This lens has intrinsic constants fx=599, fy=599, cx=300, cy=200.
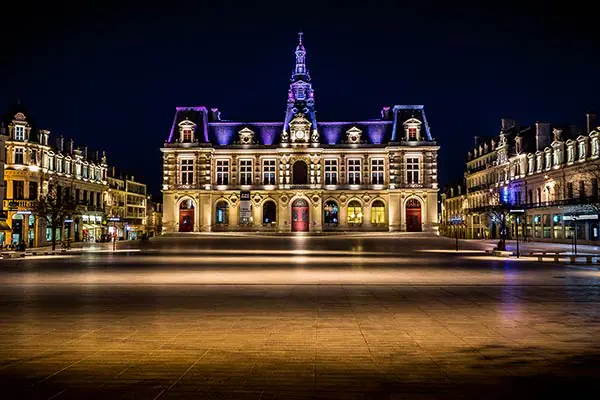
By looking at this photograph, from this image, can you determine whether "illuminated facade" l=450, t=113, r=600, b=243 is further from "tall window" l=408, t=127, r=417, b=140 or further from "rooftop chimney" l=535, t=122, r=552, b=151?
"tall window" l=408, t=127, r=417, b=140

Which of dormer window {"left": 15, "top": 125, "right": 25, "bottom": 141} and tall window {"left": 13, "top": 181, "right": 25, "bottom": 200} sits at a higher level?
dormer window {"left": 15, "top": 125, "right": 25, "bottom": 141}

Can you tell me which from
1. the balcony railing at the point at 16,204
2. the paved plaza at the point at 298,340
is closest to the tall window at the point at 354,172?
the balcony railing at the point at 16,204

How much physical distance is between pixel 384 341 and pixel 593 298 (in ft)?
29.2

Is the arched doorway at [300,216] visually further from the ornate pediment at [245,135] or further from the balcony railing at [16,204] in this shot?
the balcony railing at [16,204]

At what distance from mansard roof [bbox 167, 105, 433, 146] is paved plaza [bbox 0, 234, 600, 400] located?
2697 inches

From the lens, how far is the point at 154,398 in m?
7.23

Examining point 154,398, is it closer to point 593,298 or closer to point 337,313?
point 337,313

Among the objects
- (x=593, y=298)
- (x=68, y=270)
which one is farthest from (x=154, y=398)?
(x=68, y=270)

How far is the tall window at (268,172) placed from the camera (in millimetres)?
87188

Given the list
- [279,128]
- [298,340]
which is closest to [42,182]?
[279,128]

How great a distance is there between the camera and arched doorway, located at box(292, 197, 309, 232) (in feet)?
281

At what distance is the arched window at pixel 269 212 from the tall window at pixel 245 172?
14.2 feet

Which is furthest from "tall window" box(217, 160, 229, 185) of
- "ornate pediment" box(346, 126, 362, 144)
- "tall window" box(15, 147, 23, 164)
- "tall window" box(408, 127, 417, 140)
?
"tall window" box(15, 147, 23, 164)

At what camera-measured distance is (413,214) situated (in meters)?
86.0
